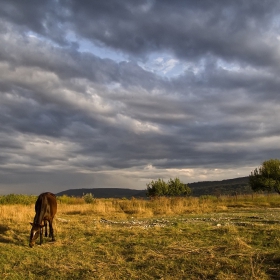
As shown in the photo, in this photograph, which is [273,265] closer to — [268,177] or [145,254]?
[145,254]

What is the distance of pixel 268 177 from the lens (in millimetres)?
50688

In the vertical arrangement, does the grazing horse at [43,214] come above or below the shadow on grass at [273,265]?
above

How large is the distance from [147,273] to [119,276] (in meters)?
0.69

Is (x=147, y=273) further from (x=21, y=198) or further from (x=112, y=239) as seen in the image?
(x=21, y=198)

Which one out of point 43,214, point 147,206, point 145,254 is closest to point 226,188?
point 147,206

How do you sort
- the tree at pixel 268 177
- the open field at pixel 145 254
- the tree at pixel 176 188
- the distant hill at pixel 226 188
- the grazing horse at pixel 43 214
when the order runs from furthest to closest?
the distant hill at pixel 226 188 < the tree at pixel 176 188 < the tree at pixel 268 177 < the grazing horse at pixel 43 214 < the open field at pixel 145 254

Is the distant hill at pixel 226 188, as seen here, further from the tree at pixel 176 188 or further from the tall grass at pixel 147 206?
the tall grass at pixel 147 206

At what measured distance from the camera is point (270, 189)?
5122cm

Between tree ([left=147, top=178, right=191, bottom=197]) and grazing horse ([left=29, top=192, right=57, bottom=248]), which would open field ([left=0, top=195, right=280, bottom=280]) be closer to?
grazing horse ([left=29, top=192, right=57, bottom=248])

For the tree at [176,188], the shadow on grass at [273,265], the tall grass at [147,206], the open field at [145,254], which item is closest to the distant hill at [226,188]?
the tree at [176,188]

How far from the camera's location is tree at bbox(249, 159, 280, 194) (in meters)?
A: 49.8

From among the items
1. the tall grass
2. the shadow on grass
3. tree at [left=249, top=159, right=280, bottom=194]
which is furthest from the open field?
→ tree at [left=249, top=159, right=280, bottom=194]

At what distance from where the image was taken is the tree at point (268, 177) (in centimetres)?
4981

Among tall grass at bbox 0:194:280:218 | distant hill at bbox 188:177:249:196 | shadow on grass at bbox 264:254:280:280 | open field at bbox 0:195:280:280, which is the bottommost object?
shadow on grass at bbox 264:254:280:280
